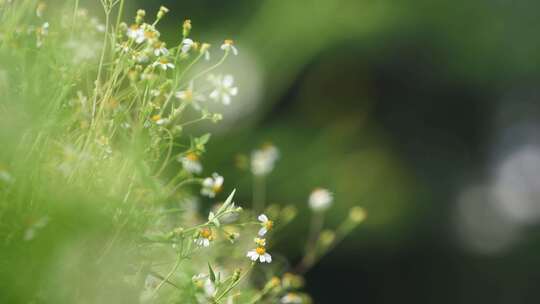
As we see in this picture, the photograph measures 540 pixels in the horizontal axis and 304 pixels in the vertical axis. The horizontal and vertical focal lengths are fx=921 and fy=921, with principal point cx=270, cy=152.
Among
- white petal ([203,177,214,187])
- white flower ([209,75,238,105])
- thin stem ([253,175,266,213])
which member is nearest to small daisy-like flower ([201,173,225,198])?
white petal ([203,177,214,187])

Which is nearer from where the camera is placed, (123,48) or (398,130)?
(123,48)

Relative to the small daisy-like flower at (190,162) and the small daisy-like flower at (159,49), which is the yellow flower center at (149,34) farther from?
the small daisy-like flower at (190,162)

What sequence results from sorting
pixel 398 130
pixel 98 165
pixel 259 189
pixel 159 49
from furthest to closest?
pixel 398 130, pixel 259 189, pixel 159 49, pixel 98 165

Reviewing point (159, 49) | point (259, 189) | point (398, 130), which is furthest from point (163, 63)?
point (398, 130)

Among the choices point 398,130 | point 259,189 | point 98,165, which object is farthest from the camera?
point 398,130

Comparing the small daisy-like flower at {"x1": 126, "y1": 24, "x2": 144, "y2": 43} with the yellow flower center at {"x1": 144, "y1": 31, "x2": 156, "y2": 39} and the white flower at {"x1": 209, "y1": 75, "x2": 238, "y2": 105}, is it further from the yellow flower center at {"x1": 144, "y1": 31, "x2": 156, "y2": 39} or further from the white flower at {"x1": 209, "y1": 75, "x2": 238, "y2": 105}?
the white flower at {"x1": 209, "y1": 75, "x2": 238, "y2": 105}

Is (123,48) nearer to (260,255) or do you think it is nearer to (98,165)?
(98,165)

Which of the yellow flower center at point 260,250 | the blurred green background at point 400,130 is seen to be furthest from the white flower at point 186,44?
the blurred green background at point 400,130
